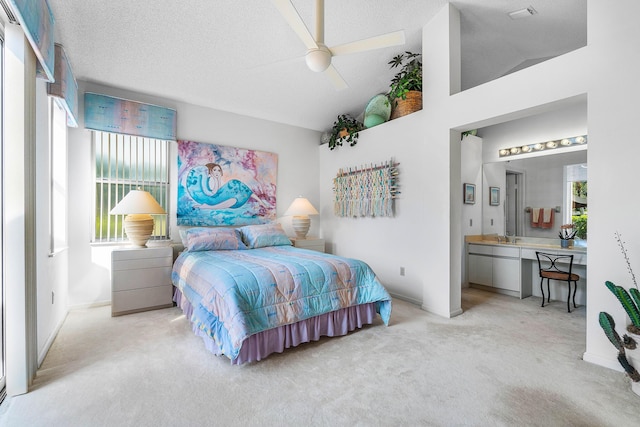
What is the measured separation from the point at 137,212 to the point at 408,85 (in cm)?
363

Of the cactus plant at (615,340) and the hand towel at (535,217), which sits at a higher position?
Result: the hand towel at (535,217)

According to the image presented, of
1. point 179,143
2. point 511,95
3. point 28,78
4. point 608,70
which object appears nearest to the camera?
point 28,78

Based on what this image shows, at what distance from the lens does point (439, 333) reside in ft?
9.36

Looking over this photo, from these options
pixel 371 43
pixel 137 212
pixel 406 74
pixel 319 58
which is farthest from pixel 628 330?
pixel 137 212

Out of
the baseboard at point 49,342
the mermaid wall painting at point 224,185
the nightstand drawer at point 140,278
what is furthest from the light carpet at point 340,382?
the mermaid wall painting at point 224,185

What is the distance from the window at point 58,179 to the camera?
9.69 feet

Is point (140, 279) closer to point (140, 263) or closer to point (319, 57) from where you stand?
point (140, 263)

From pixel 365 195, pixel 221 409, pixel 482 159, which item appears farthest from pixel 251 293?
pixel 482 159

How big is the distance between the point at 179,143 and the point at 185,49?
1.29 metres

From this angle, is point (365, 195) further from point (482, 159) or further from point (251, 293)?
point (251, 293)

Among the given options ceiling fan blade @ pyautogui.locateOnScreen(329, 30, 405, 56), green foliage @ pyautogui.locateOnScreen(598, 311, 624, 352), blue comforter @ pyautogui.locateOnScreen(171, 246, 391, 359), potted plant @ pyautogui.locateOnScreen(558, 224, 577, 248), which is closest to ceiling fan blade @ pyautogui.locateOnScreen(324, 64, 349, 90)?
ceiling fan blade @ pyautogui.locateOnScreen(329, 30, 405, 56)

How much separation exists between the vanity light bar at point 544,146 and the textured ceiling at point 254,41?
3.83 ft

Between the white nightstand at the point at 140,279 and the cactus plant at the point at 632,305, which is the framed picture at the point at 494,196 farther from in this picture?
the white nightstand at the point at 140,279

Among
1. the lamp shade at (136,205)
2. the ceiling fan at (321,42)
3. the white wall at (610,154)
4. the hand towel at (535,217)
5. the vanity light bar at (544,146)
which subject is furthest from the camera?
the hand towel at (535,217)
